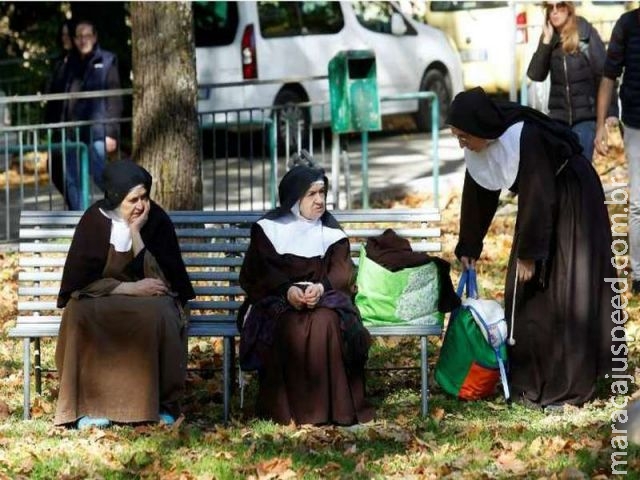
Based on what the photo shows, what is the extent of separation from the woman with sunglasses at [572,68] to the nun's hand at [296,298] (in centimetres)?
414

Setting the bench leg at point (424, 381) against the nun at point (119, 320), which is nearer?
the nun at point (119, 320)

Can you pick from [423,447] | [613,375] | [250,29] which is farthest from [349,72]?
[423,447]

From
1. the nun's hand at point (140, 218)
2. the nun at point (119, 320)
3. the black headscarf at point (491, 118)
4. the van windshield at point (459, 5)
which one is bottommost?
the nun at point (119, 320)

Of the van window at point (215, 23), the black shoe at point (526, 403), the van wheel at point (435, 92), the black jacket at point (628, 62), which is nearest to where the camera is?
the black shoe at point (526, 403)

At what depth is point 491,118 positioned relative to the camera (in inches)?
345

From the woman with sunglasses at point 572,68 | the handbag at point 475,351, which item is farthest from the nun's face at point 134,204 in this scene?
the woman with sunglasses at point 572,68

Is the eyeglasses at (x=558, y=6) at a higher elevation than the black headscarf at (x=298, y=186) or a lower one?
higher

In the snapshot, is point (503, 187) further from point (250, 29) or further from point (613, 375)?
point (250, 29)

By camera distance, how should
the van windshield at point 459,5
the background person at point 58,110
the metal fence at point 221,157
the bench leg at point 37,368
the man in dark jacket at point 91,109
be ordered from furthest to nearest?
the van windshield at point 459,5
the background person at point 58,110
the man in dark jacket at point 91,109
the metal fence at point 221,157
the bench leg at point 37,368

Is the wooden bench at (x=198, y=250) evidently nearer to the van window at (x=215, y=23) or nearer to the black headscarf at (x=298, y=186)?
the black headscarf at (x=298, y=186)

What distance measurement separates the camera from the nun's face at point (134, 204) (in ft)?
28.8

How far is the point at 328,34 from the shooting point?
64.5 feet

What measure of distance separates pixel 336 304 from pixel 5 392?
1966 mm

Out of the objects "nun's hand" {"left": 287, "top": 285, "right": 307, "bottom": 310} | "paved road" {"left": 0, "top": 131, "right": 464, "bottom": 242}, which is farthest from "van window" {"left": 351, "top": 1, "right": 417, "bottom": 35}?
"nun's hand" {"left": 287, "top": 285, "right": 307, "bottom": 310}
